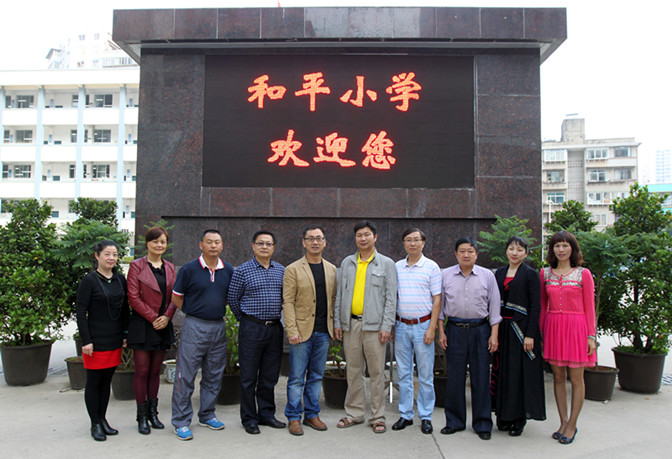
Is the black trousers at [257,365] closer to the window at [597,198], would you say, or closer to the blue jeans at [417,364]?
the blue jeans at [417,364]

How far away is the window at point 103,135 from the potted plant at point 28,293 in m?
29.2

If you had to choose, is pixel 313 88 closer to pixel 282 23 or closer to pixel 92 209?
pixel 282 23

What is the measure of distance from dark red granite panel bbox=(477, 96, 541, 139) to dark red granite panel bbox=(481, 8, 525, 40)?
72cm

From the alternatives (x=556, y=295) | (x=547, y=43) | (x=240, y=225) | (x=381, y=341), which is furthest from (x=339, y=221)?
(x=547, y=43)

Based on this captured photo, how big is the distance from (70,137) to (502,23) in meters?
32.4

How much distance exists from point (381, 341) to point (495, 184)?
9.85 ft

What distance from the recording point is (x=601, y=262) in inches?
198

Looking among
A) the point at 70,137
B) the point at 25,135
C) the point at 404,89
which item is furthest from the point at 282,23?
the point at 25,135

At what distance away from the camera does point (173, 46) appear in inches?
250

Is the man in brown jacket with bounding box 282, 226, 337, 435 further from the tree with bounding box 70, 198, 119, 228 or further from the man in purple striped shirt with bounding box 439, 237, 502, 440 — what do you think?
the tree with bounding box 70, 198, 119, 228

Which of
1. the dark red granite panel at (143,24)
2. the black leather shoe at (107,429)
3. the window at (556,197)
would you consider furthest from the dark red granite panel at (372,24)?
the window at (556,197)

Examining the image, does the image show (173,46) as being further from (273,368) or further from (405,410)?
(405,410)

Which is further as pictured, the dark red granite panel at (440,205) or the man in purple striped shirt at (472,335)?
Answer: the dark red granite panel at (440,205)

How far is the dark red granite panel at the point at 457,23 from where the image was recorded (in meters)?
6.10
